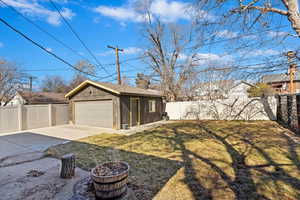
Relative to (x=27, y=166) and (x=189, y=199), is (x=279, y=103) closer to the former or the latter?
(x=189, y=199)

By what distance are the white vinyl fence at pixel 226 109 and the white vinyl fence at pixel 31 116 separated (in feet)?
28.6

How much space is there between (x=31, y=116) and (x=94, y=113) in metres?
3.75

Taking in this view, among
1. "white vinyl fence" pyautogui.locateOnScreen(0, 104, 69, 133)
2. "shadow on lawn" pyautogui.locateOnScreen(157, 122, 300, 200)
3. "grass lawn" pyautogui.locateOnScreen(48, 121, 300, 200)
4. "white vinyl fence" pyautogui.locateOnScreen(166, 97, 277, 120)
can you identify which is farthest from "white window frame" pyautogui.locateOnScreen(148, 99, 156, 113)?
"shadow on lawn" pyautogui.locateOnScreen(157, 122, 300, 200)

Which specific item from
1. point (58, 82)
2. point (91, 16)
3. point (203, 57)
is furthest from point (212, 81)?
point (58, 82)

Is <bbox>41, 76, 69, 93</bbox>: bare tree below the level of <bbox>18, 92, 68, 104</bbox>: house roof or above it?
above

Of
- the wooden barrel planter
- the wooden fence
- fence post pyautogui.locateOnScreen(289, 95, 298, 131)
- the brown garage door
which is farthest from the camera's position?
the brown garage door

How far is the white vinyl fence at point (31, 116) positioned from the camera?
8.76 metres

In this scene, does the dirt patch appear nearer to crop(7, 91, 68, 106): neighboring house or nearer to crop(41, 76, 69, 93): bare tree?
crop(7, 91, 68, 106): neighboring house

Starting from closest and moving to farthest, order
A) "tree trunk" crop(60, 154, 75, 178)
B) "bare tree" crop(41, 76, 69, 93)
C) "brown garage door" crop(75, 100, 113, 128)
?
"tree trunk" crop(60, 154, 75, 178), "brown garage door" crop(75, 100, 113, 128), "bare tree" crop(41, 76, 69, 93)

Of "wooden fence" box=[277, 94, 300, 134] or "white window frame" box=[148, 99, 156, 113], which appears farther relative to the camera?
"white window frame" box=[148, 99, 156, 113]

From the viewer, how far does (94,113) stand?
10.4 metres

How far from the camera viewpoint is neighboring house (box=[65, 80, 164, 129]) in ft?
30.6

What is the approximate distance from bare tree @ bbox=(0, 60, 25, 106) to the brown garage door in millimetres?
9680

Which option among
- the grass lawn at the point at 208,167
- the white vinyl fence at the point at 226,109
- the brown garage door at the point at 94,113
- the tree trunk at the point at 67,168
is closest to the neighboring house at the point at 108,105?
the brown garage door at the point at 94,113
